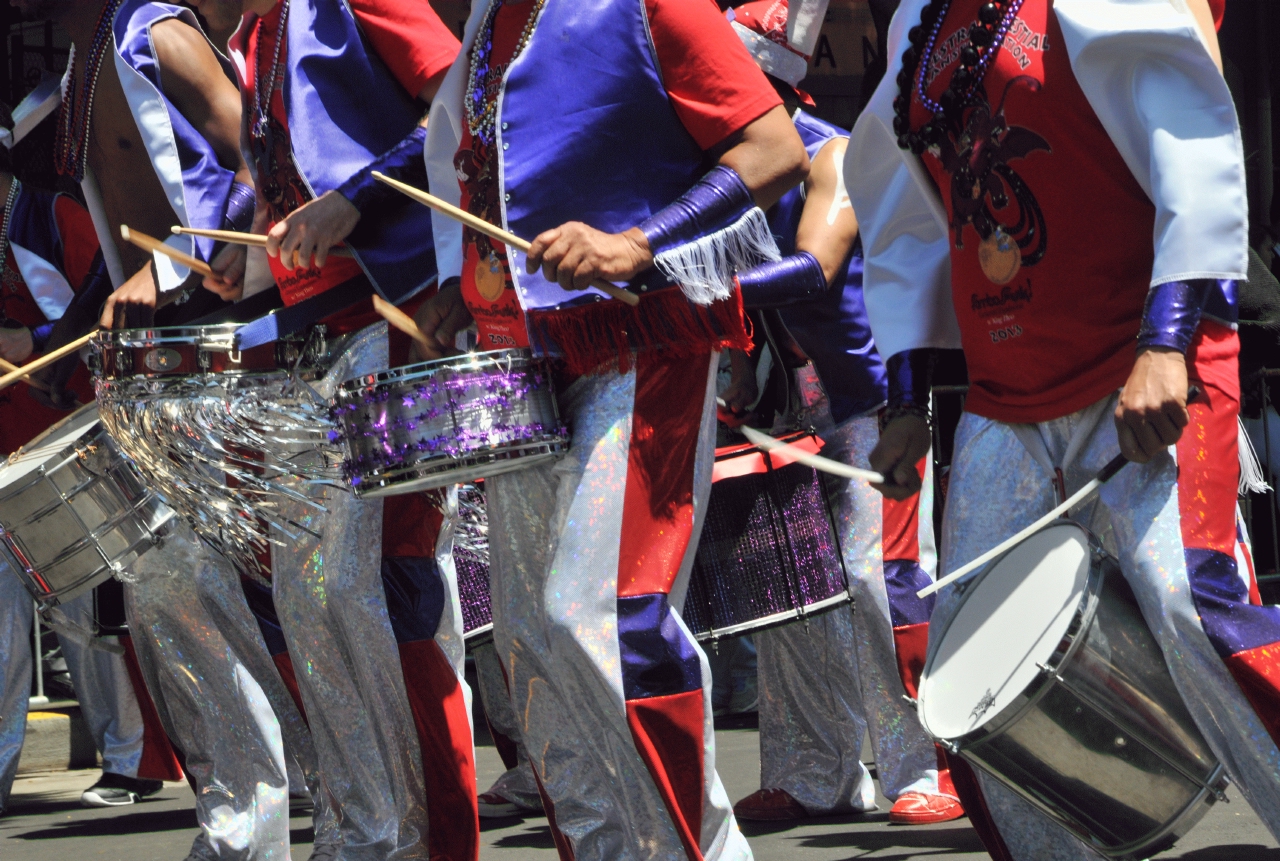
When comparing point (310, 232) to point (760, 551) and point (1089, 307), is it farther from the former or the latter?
point (1089, 307)

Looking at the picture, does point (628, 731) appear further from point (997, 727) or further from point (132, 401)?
point (132, 401)

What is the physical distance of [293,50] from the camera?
376 cm

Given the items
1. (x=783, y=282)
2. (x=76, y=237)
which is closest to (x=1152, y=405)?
(x=783, y=282)

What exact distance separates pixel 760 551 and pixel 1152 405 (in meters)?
2.00

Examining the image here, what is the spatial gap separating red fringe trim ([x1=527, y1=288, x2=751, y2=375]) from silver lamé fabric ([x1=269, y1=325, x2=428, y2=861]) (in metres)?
0.86

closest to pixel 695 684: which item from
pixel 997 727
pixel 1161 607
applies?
pixel 997 727

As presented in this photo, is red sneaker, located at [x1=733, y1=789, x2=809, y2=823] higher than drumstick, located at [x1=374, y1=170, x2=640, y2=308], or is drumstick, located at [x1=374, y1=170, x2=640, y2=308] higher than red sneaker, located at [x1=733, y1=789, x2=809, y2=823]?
drumstick, located at [x1=374, y1=170, x2=640, y2=308]

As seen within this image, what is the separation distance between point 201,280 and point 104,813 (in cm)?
233

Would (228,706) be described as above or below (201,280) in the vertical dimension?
below

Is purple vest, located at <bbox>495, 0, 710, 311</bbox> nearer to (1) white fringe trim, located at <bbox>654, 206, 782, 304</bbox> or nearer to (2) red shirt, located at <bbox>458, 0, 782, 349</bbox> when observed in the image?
(2) red shirt, located at <bbox>458, 0, 782, 349</bbox>

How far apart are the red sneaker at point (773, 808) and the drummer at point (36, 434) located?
89.4 inches

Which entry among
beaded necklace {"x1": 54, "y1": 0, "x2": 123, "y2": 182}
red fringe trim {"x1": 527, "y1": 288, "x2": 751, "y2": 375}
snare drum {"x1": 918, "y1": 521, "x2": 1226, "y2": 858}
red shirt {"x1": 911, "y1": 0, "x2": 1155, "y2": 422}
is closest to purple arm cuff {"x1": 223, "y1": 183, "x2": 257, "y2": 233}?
beaded necklace {"x1": 54, "y1": 0, "x2": 123, "y2": 182}

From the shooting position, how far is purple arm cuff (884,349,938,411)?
309 centimetres

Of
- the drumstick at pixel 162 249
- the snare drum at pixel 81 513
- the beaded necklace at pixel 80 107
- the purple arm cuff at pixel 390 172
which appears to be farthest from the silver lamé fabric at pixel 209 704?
the beaded necklace at pixel 80 107
